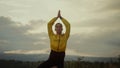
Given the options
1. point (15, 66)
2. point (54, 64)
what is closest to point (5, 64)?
point (15, 66)

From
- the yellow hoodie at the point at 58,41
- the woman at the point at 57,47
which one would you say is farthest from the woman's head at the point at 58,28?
the yellow hoodie at the point at 58,41

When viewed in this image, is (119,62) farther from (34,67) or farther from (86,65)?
(34,67)

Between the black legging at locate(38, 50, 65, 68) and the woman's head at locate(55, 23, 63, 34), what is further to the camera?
the black legging at locate(38, 50, 65, 68)

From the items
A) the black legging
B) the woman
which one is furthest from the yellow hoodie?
the black legging

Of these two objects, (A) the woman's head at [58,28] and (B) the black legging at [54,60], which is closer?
(A) the woman's head at [58,28]

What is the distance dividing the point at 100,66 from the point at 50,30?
10.1 metres

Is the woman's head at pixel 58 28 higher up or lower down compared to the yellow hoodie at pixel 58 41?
higher up

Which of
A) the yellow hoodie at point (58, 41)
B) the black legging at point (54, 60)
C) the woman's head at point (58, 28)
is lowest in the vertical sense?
the black legging at point (54, 60)

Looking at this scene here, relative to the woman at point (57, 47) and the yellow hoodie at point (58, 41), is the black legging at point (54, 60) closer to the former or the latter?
the woman at point (57, 47)

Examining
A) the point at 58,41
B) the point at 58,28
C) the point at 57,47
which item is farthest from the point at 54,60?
the point at 58,28

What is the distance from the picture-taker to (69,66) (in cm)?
2020

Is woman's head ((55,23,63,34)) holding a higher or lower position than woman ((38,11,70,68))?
higher

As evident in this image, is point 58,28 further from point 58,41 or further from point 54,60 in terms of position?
point 54,60

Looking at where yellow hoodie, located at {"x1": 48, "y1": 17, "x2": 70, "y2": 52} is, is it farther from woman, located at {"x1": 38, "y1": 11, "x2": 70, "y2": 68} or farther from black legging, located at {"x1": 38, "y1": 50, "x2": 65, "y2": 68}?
black legging, located at {"x1": 38, "y1": 50, "x2": 65, "y2": 68}
